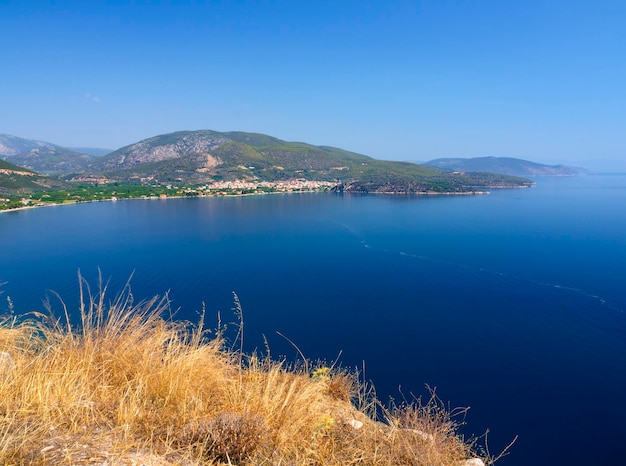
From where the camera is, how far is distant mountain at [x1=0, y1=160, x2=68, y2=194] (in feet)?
251

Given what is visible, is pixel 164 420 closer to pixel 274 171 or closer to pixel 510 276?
pixel 510 276

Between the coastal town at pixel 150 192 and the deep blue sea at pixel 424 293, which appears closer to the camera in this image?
the deep blue sea at pixel 424 293

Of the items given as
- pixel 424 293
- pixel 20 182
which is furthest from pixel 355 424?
pixel 20 182

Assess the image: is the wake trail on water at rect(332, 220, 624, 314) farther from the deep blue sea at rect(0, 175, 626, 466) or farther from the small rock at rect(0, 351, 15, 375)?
the small rock at rect(0, 351, 15, 375)

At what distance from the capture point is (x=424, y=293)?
24766mm

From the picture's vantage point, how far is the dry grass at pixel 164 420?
71.9 inches

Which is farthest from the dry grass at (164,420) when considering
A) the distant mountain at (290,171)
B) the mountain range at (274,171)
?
the distant mountain at (290,171)

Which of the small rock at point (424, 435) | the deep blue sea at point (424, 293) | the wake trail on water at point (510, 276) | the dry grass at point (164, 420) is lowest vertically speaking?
the deep blue sea at point (424, 293)

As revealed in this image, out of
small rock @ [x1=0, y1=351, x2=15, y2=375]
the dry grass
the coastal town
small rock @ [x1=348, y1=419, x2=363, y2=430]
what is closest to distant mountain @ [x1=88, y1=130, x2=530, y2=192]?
the coastal town

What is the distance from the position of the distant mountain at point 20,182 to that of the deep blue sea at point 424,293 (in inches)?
1270

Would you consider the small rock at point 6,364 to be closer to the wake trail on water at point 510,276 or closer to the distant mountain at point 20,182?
the wake trail on water at point 510,276

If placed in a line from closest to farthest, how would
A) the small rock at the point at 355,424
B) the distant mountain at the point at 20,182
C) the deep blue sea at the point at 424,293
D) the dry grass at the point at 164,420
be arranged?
1. the dry grass at the point at 164,420
2. the small rock at the point at 355,424
3. the deep blue sea at the point at 424,293
4. the distant mountain at the point at 20,182

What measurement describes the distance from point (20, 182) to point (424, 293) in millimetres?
96996

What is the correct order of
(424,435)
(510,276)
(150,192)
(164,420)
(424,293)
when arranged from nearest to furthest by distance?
(164,420), (424,435), (424,293), (510,276), (150,192)
